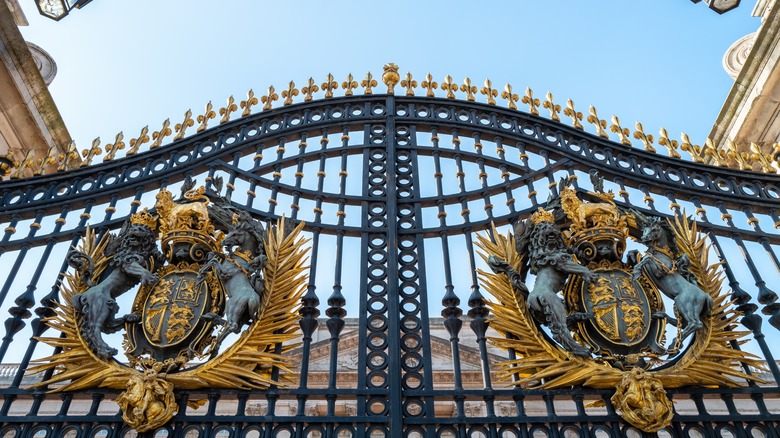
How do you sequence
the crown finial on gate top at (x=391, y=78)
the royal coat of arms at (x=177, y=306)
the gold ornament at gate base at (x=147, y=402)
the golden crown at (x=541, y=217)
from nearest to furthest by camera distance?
the gold ornament at gate base at (x=147, y=402)
the royal coat of arms at (x=177, y=306)
the golden crown at (x=541, y=217)
the crown finial on gate top at (x=391, y=78)

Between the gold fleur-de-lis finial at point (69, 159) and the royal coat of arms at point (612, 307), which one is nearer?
the royal coat of arms at point (612, 307)

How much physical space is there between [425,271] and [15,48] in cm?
522

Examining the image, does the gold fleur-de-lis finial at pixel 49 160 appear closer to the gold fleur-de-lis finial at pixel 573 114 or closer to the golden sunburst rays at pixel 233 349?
the golden sunburst rays at pixel 233 349

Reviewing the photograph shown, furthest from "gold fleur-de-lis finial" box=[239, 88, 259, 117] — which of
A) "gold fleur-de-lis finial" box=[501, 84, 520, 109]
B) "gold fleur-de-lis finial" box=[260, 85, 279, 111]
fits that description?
"gold fleur-de-lis finial" box=[501, 84, 520, 109]

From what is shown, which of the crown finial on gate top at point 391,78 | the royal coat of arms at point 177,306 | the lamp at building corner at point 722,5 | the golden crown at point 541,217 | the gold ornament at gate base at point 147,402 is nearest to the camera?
the gold ornament at gate base at point 147,402

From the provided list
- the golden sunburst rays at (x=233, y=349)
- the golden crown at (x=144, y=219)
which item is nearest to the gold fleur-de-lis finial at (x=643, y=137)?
the golden sunburst rays at (x=233, y=349)

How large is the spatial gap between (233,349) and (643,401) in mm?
3257

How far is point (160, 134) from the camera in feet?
25.1

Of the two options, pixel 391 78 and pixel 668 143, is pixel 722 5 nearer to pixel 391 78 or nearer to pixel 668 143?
pixel 668 143

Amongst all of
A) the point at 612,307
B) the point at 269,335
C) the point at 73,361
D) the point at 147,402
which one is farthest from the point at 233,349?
the point at 612,307

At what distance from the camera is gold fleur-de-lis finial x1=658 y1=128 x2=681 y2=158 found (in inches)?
296

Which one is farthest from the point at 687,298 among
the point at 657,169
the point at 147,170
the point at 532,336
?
the point at 147,170

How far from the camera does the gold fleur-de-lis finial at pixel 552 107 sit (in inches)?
309

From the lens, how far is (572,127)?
7.68 meters
